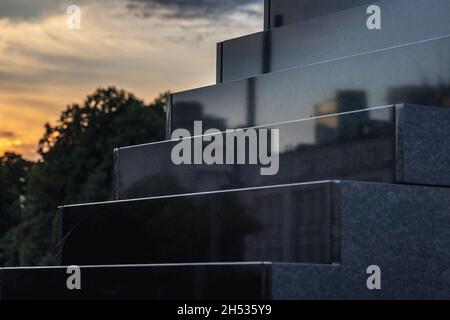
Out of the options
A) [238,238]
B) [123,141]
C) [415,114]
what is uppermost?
[123,141]

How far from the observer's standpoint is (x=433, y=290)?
13.8 metres

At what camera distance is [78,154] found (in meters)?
53.3

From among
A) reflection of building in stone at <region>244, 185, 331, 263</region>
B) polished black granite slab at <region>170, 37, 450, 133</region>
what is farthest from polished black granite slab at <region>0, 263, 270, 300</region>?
polished black granite slab at <region>170, 37, 450, 133</region>

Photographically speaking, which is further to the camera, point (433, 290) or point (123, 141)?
point (123, 141)

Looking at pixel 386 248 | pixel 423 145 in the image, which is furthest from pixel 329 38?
pixel 386 248

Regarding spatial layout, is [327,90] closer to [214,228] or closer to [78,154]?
[214,228]

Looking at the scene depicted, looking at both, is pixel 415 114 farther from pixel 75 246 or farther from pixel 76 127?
pixel 76 127

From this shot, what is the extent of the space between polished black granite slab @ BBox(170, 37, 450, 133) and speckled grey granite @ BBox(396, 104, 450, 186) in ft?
2.43

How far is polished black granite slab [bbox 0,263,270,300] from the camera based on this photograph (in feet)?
41.0

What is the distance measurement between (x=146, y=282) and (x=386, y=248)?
9.64ft

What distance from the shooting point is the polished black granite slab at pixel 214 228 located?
13336 millimetres
